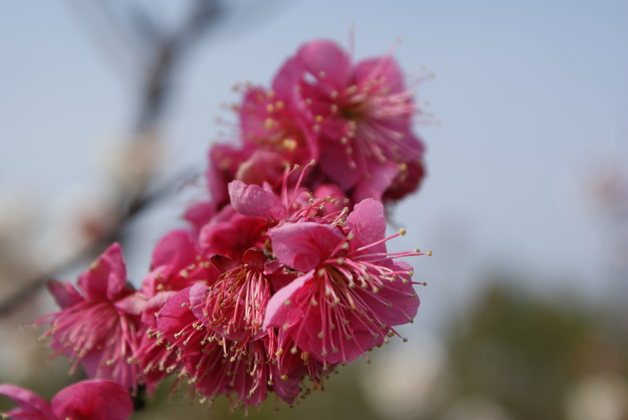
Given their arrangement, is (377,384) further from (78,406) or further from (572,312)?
(572,312)

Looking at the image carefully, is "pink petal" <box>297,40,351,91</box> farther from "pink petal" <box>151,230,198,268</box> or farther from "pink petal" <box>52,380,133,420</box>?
"pink petal" <box>52,380,133,420</box>

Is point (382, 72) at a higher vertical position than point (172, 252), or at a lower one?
lower

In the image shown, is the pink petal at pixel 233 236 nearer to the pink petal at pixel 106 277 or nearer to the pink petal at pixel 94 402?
the pink petal at pixel 106 277

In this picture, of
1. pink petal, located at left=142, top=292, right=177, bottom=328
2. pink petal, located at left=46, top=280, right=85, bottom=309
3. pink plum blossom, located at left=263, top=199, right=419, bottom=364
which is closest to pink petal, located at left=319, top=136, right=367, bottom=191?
pink plum blossom, located at left=263, top=199, right=419, bottom=364

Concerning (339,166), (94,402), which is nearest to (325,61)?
(339,166)

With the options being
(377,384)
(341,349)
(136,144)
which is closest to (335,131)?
(341,349)

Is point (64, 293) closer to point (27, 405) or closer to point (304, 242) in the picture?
point (27, 405)
